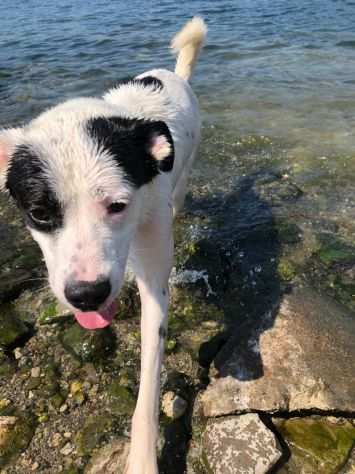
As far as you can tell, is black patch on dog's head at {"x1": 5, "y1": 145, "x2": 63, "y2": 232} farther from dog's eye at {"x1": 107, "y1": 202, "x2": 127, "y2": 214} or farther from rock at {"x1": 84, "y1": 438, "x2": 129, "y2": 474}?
rock at {"x1": 84, "y1": 438, "x2": 129, "y2": 474}

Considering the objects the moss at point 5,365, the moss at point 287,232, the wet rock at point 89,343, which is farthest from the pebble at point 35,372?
the moss at point 287,232

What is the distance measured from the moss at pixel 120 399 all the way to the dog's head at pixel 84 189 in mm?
838

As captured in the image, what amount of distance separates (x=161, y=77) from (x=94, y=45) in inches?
407

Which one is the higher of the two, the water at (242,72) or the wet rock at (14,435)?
the wet rock at (14,435)

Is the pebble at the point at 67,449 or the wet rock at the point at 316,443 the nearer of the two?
the wet rock at the point at 316,443

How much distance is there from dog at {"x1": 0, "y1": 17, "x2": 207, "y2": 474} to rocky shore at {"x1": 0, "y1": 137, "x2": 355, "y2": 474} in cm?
35

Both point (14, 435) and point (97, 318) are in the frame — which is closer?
point (97, 318)

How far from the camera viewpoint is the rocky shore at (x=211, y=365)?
290 cm

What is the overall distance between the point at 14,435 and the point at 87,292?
4.64 feet

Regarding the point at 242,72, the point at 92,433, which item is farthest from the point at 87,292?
the point at 242,72

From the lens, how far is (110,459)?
2902 mm

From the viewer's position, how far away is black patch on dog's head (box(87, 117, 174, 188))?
271 centimetres

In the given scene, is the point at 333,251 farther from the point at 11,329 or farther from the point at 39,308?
the point at 11,329

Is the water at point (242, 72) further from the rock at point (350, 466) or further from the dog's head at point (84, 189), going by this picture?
the dog's head at point (84, 189)
